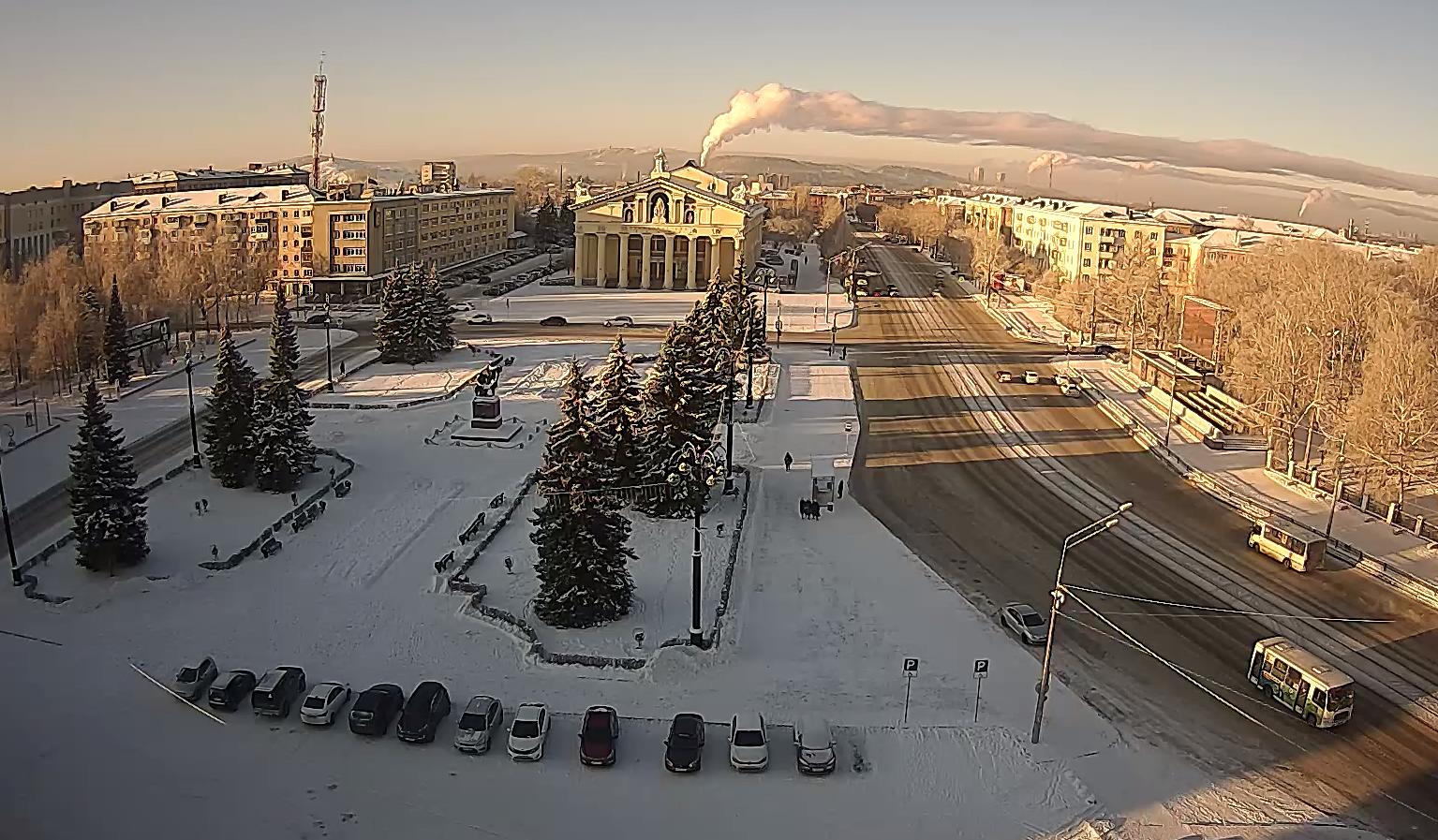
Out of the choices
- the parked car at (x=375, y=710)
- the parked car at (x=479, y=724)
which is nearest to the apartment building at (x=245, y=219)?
the parked car at (x=375, y=710)

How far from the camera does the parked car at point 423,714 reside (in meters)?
17.3

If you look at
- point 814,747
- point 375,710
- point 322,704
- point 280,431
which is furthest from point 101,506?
point 814,747

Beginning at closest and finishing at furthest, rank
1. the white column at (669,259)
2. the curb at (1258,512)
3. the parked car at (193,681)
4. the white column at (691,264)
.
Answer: the parked car at (193,681) < the curb at (1258,512) < the white column at (691,264) < the white column at (669,259)

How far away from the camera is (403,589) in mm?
23688

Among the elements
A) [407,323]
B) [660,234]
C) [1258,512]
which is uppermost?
[660,234]

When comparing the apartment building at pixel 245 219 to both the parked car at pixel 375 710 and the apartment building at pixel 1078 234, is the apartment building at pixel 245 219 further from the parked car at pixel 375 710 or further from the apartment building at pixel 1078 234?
the parked car at pixel 375 710

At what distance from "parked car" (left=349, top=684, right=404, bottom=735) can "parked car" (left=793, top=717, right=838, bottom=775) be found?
23.2 feet

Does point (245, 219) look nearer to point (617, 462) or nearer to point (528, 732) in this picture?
point (617, 462)

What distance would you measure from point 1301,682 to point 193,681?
20616 millimetres

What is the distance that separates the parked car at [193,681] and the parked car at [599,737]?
23.7 feet

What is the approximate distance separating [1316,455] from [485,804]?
113ft

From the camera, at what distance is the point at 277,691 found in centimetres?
1809

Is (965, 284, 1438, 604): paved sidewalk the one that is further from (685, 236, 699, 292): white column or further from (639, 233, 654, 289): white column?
(639, 233, 654, 289): white column

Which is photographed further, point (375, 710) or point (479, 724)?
point (375, 710)
